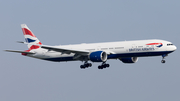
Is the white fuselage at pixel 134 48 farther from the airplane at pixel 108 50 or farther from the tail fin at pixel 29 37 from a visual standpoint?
the tail fin at pixel 29 37

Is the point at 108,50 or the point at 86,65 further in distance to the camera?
the point at 86,65

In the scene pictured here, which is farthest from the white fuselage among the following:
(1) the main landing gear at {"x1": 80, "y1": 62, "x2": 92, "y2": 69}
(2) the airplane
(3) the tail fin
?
(3) the tail fin

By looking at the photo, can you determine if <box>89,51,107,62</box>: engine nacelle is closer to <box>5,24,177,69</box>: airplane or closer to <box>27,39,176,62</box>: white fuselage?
<box>5,24,177,69</box>: airplane

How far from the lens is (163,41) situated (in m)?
61.8

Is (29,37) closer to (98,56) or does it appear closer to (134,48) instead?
(98,56)

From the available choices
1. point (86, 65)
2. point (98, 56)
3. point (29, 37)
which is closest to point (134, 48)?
point (98, 56)

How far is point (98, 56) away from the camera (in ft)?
200

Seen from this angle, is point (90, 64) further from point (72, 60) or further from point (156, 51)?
point (156, 51)

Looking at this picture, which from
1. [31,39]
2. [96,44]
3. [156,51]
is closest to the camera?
[156,51]

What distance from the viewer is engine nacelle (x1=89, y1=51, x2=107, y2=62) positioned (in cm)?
6097

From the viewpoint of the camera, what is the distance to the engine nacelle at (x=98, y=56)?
6097 centimetres

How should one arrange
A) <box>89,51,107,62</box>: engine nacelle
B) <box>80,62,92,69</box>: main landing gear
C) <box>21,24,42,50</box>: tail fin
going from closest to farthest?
<box>89,51,107,62</box>: engine nacelle → <box>80,62,92,69</box>: main landing gear → <box>21,24,42,50</box>: tail fin

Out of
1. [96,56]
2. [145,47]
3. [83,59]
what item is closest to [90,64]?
[83,59]

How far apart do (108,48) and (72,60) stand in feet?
27.6
